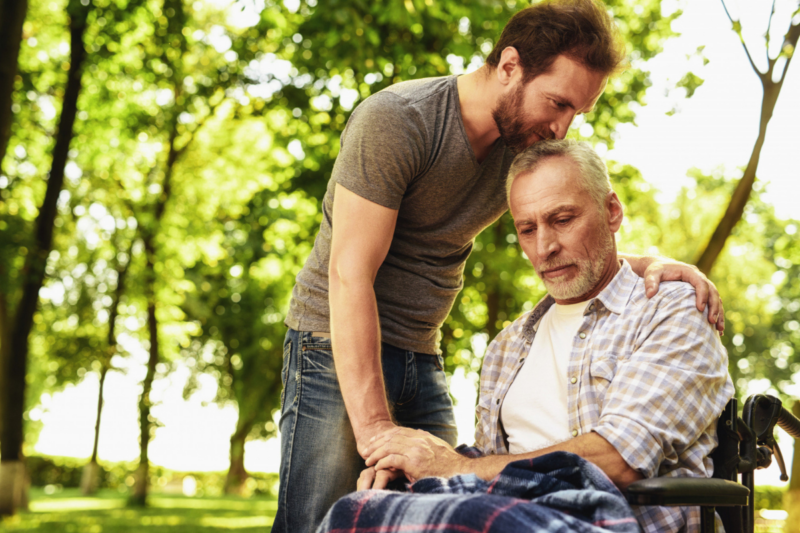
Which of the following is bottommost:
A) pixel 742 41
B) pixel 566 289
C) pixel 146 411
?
pixel 146 411

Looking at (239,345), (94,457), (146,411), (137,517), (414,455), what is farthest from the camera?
(239,345)

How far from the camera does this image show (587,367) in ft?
7.45

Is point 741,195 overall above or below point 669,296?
above

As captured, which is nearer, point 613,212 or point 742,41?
point 613,212

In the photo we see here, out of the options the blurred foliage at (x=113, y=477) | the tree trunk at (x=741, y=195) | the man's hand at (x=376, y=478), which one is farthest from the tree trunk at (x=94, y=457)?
the man's hand at (x=376, y=478)

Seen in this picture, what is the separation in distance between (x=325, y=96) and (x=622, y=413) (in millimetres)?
7675

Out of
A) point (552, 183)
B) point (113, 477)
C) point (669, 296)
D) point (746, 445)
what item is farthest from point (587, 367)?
point (113, 477)

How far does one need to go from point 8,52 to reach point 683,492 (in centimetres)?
665

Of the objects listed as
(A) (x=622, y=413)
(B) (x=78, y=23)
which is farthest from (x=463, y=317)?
(A) (x=622, y=413)

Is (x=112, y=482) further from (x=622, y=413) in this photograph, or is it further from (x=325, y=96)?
(x=622, y=413)

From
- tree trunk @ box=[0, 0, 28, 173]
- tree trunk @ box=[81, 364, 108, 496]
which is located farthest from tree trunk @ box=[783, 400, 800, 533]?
tree trunk @ box=[81, 364, 108, 496]

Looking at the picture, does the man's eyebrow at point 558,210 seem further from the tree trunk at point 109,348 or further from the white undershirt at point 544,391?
the tree trunk at point 109,348

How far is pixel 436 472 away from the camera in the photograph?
2.04 m

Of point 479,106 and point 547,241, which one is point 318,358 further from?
point 479,106
